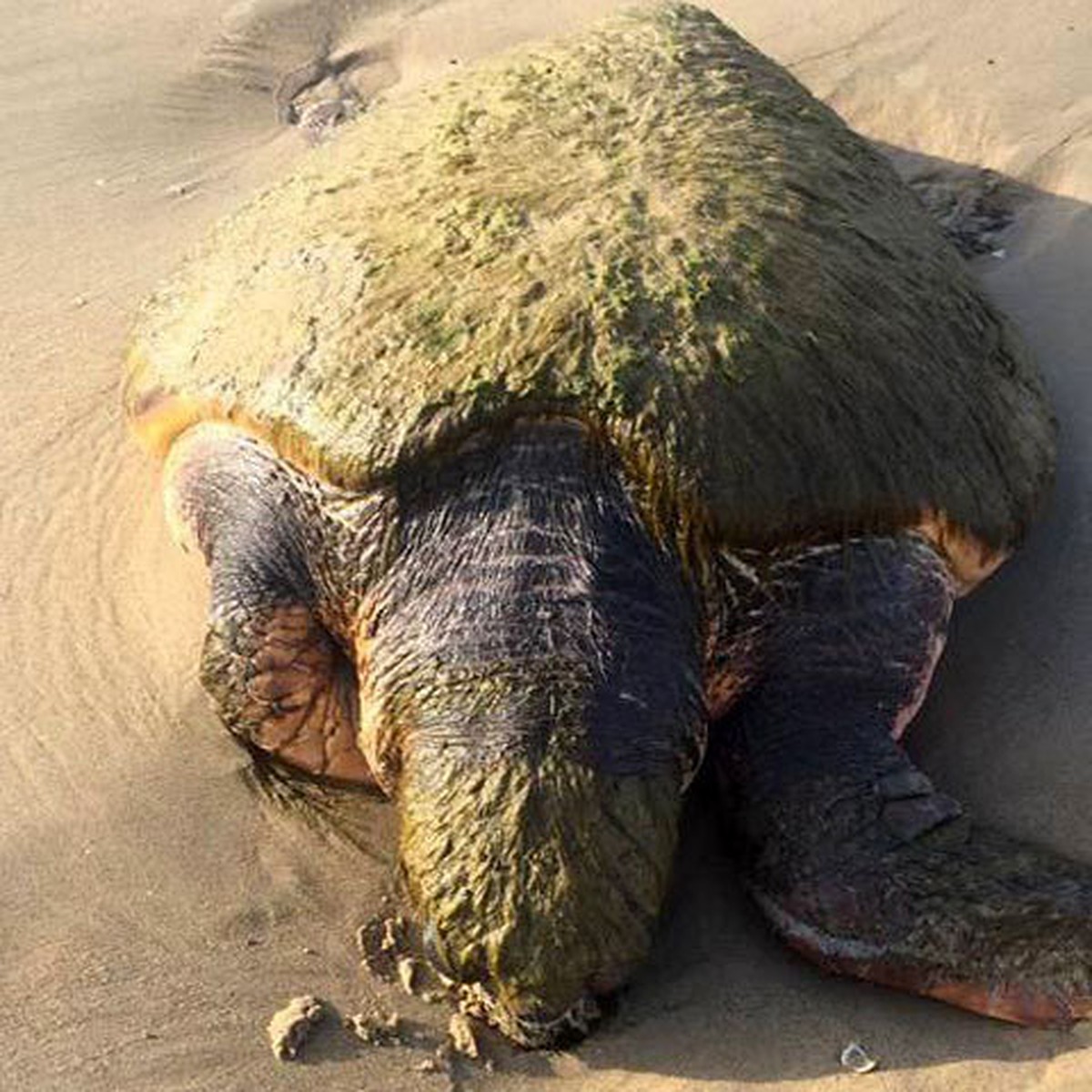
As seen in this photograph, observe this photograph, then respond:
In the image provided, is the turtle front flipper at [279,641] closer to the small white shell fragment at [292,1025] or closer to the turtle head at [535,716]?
the turtle head at [535,716]

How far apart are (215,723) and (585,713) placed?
113 cm

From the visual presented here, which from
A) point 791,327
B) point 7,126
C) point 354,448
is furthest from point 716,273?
point 7,126

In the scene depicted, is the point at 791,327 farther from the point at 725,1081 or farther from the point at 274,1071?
the point at 274,1071

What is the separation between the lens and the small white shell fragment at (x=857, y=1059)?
9.75ft

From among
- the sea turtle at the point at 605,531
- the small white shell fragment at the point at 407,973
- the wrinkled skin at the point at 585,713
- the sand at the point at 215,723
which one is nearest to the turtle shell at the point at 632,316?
the sea turtle at the point at 605,531

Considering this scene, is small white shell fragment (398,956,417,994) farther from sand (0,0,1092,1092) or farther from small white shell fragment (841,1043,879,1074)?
small white shell fragment (841,1043,879,1074)

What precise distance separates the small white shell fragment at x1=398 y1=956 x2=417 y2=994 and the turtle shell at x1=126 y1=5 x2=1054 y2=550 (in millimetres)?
1014

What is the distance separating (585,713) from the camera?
3.08 meters

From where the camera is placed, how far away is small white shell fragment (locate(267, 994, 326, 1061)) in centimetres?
305

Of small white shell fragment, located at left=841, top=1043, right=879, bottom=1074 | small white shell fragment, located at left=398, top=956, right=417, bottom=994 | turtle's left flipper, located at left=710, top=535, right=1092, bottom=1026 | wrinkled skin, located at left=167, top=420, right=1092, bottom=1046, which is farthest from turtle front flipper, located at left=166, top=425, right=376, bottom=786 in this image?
small white shell fragment, located at left=841, top=1043, right=879, bottom=1074

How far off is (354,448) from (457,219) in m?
0.74

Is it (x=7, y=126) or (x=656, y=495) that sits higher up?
(x=7, y=126)

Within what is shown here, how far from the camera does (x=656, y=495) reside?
3.35 m

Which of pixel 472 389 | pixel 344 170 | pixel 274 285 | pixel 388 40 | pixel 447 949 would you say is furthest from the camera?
pixel 388 40
